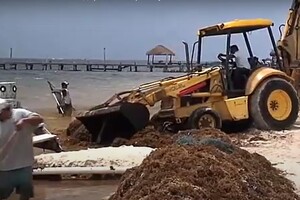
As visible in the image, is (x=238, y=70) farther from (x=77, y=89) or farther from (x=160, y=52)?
(x=160, y=52)

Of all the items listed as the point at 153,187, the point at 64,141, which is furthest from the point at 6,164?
the point at 64,141

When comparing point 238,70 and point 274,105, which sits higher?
point 238,70

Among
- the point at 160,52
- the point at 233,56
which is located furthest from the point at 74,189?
the point at 160,52

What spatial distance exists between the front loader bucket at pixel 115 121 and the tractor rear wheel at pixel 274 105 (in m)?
2.91

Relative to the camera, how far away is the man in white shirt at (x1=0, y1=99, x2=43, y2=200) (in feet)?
23.2

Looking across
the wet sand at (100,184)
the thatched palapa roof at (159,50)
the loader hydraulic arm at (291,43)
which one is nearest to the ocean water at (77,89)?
the loader hydraulic arm at (291,43)

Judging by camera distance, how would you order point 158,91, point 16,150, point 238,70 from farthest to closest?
point 238,70 < point 158,91 < point 16,150

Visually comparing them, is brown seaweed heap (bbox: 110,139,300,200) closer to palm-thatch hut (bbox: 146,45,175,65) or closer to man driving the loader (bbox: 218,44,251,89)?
man driving the loader (bbox: 218,44,251,89)

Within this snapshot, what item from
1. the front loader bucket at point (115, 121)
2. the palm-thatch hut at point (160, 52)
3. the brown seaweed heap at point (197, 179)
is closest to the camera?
the brown seaweed heap at point (197, 179)

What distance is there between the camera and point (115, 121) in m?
13.7

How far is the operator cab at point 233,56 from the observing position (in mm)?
15189

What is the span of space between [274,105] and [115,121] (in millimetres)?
4106

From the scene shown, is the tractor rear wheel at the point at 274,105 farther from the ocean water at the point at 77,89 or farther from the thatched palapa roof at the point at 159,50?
the thatched palapa roof at the point at 159,50

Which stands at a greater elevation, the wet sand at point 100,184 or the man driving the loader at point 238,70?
the man driving the loader at point 238,70
